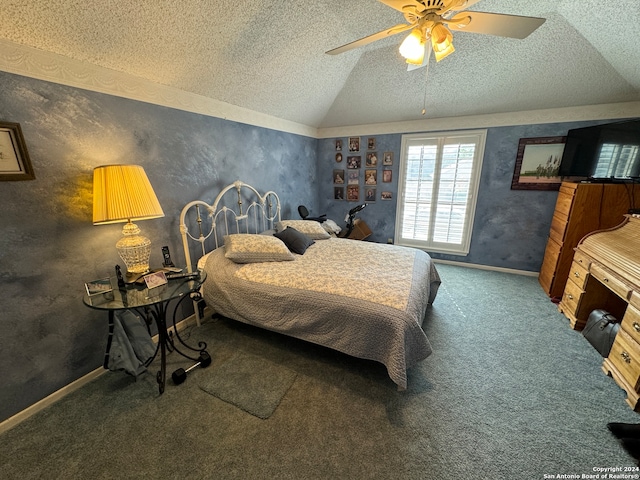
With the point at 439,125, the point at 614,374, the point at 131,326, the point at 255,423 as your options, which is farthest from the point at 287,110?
the point at 614,374

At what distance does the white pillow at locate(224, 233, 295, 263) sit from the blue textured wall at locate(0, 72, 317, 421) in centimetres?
63

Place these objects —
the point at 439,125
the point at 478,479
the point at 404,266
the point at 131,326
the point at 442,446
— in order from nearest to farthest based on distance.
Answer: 1. the point at 478,479
2. the point at 442,446
3. the point at 131,326
4. the point at 404,266
5. the point at 439,125

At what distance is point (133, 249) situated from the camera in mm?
1758

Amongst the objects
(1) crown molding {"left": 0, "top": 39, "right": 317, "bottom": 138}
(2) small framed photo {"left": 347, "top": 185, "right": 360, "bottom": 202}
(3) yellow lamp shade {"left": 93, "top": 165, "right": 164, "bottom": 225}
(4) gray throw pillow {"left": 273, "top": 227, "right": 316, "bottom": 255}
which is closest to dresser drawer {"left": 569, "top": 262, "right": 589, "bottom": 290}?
(4) gray throw pillow {"left": 273, "top": 227, "right": 316, "bottom": 255}

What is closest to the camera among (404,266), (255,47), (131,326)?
(131,326)

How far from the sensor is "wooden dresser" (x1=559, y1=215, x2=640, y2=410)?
167cm

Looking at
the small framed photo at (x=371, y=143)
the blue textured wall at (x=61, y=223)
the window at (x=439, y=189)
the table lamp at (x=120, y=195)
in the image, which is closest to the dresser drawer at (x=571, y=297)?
the window at (x=439, y=189)

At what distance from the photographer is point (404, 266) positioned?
2.32 metres

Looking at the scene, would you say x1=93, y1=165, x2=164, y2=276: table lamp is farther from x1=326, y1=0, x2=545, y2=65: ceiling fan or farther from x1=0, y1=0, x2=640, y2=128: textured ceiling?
x1=326, y1=0, x2=545, y2=65: ceiling fan

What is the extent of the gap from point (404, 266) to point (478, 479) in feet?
4.76

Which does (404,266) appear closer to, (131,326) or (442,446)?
(442,446)

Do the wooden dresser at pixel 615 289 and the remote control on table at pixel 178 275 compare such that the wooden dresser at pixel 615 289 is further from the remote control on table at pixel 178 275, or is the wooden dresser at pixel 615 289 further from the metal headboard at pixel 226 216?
the metal headboard at pixel 226 216

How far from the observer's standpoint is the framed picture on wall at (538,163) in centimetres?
322

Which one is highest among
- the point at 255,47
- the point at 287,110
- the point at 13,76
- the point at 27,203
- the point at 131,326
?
the point at 255,47
